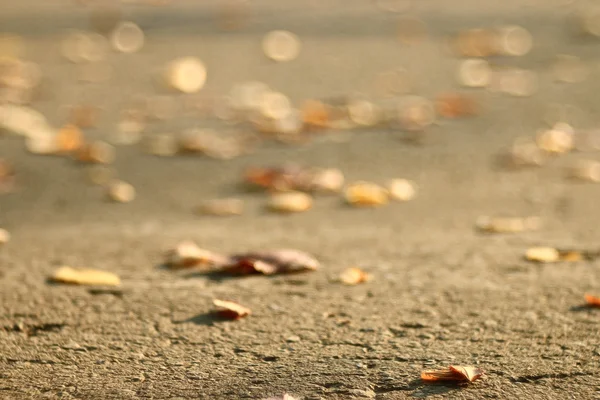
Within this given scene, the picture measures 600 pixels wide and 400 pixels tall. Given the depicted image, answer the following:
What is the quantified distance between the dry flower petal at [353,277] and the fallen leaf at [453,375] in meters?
0.72

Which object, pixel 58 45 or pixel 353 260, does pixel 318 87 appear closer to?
pixel 58 45

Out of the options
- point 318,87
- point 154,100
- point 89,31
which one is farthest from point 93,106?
point 89,31

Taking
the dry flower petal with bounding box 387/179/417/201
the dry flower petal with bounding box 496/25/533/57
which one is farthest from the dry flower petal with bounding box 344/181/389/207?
the dry flower petal with bounding box 496/25/533/57

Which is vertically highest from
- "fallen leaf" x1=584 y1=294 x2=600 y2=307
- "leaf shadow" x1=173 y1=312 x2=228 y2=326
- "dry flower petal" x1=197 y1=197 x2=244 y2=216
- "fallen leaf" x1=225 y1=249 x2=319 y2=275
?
"dry flower petal" x1=197 y1=197 x2=244 y2=216

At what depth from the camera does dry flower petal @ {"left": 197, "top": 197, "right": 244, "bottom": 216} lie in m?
3.60

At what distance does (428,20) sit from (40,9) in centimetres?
381

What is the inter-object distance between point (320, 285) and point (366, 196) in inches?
43.9

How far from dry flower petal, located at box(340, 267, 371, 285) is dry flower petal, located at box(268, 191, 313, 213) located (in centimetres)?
92

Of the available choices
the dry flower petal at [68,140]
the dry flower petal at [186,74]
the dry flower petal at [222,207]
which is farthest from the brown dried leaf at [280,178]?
the dry flower petal at [186,74]

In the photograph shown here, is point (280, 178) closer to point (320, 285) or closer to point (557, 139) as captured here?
point (320, 285)

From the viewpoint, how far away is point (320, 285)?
8.61 ft

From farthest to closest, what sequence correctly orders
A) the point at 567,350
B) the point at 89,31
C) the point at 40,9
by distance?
the point at 40,9
the point at 89,31
the point at 567,350

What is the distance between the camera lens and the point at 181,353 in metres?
2.11

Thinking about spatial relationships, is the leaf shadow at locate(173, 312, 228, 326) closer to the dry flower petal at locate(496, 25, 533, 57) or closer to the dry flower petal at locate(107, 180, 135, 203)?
the dry flower petal at locate(107, 180, 135, 203)
